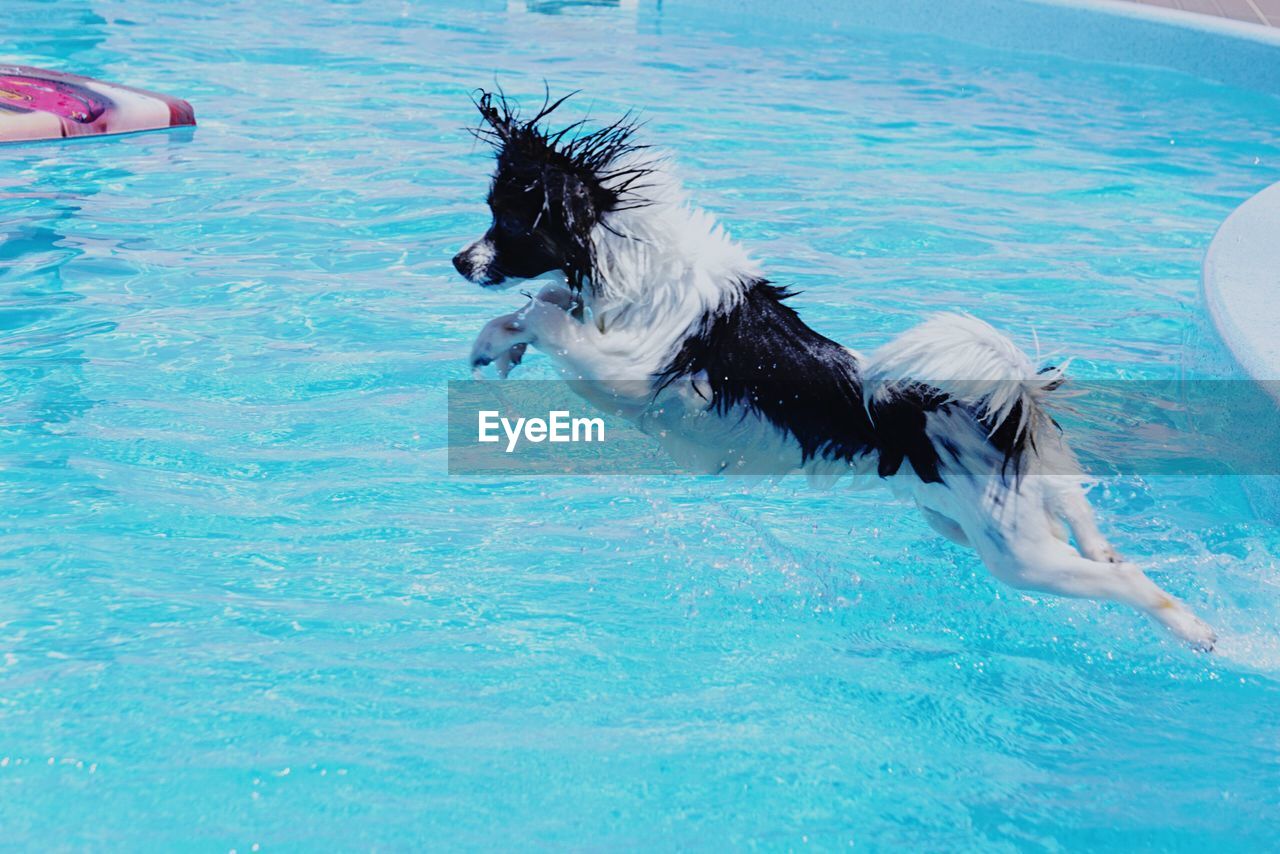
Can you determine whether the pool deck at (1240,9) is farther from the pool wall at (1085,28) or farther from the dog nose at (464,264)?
the dog nose at (464,264)

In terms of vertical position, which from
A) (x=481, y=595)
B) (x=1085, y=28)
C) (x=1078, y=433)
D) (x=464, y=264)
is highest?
(x=1085, y=28)

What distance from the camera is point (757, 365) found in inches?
127

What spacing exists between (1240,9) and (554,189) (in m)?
11.1

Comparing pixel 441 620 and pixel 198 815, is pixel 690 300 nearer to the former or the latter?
pixel 441 620

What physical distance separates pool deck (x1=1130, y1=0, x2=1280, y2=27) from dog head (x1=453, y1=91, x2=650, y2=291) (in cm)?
1044

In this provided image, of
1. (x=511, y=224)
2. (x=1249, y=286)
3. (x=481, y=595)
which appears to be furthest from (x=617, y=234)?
(x=1249, y=286)

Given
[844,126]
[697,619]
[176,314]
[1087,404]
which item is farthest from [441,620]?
[844,126]

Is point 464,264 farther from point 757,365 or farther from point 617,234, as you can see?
point 757,365

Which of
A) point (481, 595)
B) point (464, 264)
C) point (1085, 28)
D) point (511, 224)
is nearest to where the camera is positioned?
point (511, 224)

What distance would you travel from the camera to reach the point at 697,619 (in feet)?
11.6

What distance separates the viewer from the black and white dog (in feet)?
10.3

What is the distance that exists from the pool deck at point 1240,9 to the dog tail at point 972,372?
1016 cm

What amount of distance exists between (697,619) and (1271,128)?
8.69 m

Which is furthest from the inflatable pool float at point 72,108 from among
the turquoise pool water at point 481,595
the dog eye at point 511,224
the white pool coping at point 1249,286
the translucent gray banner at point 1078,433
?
the white pool coping at point 1249,286
